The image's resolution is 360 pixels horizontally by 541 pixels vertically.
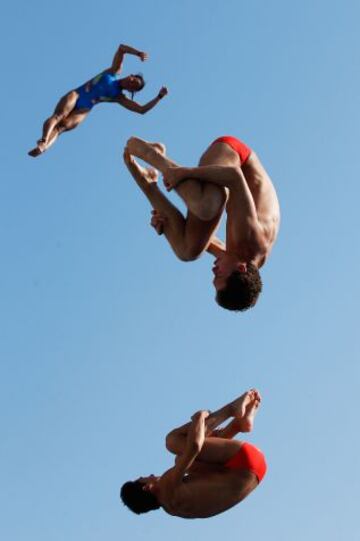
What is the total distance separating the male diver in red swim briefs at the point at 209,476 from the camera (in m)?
10.2

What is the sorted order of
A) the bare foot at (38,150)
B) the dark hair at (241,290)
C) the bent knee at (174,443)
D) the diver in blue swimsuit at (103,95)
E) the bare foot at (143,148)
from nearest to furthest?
1. the dark hair at (241,290)
2. the bare foot at (143,148)
3. the bent knee at (174,443)
4. the bare foot at (38,150)
5. the diver in blue swimsuit at (103,95)

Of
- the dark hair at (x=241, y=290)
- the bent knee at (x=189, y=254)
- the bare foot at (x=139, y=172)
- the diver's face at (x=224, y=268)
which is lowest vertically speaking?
the dark hair at (x=241, y=290)

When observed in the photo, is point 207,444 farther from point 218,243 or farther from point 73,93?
point 73,93

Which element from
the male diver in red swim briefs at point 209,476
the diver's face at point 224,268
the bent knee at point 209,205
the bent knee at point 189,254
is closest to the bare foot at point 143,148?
the bent knee at point 209,205

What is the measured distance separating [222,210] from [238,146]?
0.78m

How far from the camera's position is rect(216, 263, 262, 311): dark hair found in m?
9.09

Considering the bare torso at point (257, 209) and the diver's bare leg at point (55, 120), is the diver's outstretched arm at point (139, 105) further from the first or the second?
the bare torso at point (257, 209)

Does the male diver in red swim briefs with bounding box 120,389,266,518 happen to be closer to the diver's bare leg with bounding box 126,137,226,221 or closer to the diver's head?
the diver's head

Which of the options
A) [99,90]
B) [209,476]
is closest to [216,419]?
[209,476]

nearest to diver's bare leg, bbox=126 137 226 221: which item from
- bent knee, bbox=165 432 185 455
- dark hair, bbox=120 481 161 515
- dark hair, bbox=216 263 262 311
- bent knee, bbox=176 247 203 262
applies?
bent knee, bbox=176 247 203 262

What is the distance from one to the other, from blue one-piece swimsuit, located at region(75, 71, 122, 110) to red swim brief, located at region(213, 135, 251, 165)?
4071mm

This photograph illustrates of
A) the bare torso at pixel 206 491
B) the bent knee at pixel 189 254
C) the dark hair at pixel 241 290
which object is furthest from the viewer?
the bare torso at pixel 206 491

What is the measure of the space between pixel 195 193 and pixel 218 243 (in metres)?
1.10

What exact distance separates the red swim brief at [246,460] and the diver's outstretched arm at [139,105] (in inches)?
198
